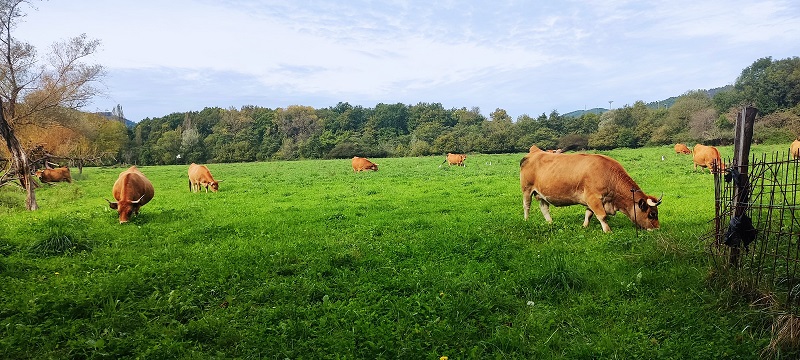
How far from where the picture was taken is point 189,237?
9461mm

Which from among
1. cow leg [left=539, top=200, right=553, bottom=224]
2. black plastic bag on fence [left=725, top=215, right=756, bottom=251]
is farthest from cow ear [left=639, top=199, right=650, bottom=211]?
black plastic bag on fence [left=725, top=215, right=756, bottom=251]

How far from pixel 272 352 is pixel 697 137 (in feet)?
233

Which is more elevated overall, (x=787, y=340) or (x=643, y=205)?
(x=643, y=205)

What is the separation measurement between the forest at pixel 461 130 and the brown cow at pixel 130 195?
37.6m

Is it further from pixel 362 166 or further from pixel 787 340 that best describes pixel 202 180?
pixel 787 340

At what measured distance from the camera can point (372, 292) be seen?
608 cm

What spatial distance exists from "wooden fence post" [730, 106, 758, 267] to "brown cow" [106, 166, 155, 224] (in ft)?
42.7

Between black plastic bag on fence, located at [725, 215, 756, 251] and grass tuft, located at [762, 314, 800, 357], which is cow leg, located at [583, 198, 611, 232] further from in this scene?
grass tuft, located at [762, 314, 800, 357]

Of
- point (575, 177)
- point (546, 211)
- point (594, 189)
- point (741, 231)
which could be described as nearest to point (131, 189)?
point (546, 211)

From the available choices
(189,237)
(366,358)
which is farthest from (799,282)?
(189,237)

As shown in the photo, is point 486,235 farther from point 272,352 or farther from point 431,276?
point 272,352

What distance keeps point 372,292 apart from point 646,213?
6.21 m

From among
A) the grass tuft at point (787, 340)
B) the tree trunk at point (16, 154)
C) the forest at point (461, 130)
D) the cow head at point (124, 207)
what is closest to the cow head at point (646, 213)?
the grass tuft at point (787, 340)

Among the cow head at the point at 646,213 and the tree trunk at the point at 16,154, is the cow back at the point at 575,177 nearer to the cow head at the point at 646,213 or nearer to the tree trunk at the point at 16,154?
the cow head at the point at 646,213
